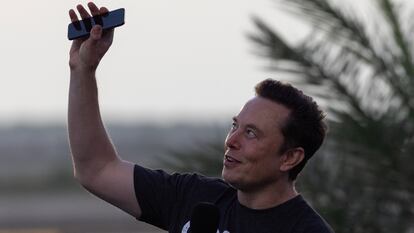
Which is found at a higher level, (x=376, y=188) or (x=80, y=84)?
(x=80, y=84)

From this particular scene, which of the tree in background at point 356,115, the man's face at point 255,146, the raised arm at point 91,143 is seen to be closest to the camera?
the man's face at point 255,146

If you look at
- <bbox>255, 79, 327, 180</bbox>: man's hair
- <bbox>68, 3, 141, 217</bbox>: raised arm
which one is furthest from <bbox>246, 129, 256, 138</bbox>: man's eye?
<bbox>68, 3, 141, 217</bbox>: raised arm

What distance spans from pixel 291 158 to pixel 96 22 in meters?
0.79

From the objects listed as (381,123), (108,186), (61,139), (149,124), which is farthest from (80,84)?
(149,124)

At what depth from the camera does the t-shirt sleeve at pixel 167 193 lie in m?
5.40

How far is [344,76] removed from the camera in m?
8.05

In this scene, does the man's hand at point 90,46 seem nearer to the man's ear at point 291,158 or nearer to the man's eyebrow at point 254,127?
the man's eyebrow at point 254,127

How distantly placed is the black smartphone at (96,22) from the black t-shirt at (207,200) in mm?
517

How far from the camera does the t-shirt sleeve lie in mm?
5402

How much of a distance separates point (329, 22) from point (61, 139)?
143ft

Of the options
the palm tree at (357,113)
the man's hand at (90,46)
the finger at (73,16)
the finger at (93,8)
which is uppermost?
the finger at (93,8)

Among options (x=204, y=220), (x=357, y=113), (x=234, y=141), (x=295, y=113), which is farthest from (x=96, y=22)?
(x=357, y=113)

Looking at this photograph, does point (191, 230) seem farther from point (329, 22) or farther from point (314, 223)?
point (329, 22)

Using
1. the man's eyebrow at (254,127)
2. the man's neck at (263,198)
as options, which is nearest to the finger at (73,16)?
the man's eyebrow at (254,127)
